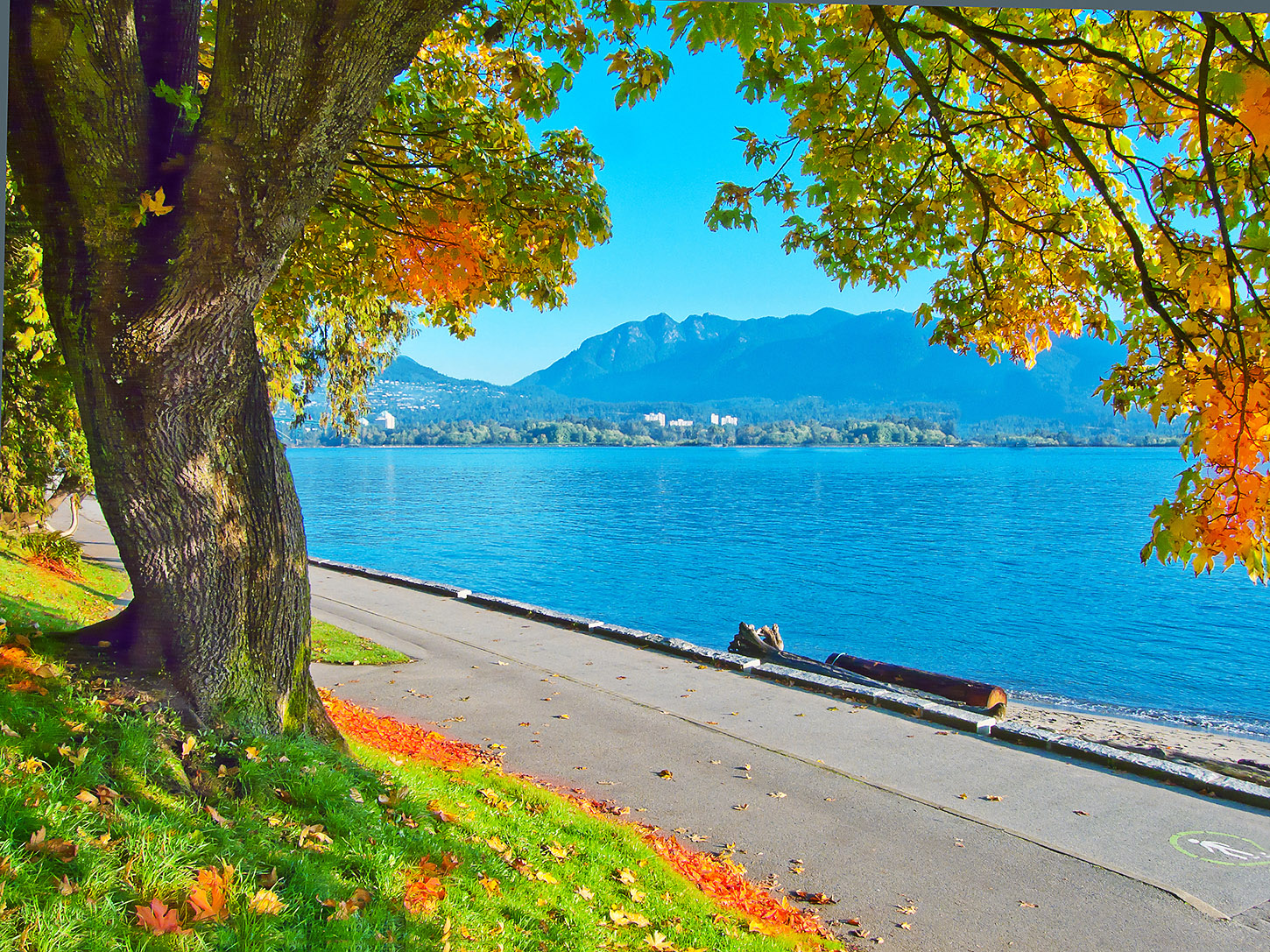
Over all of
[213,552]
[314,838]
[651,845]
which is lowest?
[651,845]

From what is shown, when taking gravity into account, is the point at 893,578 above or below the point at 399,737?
below

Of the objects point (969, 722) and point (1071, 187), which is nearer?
point (1071, 187)

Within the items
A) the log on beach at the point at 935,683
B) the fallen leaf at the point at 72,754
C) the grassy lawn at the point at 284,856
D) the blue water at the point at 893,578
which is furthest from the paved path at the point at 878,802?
the blue water at the point at 893,578

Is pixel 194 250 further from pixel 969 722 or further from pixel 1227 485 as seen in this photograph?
pixel 969 722

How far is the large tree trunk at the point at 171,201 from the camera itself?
3562 mm

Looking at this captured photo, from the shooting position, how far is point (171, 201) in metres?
3.75

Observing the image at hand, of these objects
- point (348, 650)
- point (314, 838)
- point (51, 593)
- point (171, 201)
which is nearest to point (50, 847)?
point (314, 838)

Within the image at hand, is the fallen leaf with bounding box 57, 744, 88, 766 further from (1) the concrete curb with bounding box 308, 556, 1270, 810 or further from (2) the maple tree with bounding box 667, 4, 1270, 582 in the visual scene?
(1) the concrete curb with bounding box 308, 556, 1270, 810

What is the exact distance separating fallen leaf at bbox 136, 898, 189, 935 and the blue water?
20904mm

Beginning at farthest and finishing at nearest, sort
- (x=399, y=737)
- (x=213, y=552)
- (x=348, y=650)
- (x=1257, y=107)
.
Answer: (x=348, y=650) < (x=399, y=737) < (x=213, y=552) < (x=1257, y=107)

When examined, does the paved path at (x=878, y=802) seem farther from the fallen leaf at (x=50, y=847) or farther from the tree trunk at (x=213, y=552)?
the fallen leaf at (x=50, y=847)

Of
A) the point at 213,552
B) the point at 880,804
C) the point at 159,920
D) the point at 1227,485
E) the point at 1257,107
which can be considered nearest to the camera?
the point at 1227,485

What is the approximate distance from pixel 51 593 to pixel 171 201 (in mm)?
9777

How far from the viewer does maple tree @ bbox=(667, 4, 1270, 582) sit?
2.70 metres
